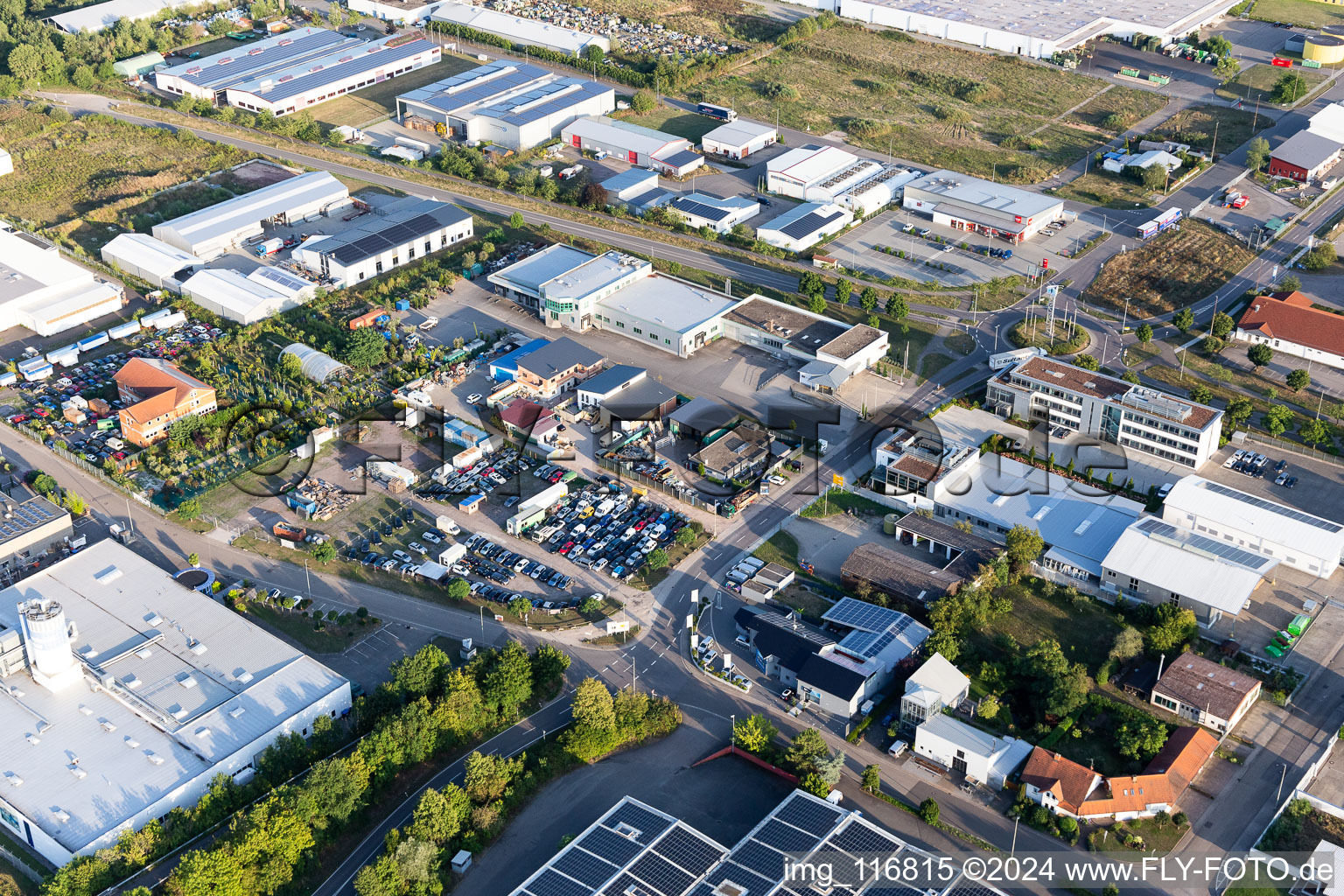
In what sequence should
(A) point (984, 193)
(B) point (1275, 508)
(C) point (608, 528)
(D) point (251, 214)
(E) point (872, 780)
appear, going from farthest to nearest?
(A) point (984, 193)
(D) point (251, 214)
(C) point (608, 528)
(B) point (1275, 508)
(E) point (872, 780)

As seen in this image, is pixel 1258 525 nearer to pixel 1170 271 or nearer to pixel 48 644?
pixel 1170 271

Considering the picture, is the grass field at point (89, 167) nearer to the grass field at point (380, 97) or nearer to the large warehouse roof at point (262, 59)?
the large warehouse roof at point (262, 59)

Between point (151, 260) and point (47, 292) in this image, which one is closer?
point (47, 292)

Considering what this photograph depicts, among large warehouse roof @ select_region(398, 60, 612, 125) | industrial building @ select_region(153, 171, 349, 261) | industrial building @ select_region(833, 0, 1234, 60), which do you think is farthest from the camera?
industrial building @ select_region(833, 0, 1234, 60)

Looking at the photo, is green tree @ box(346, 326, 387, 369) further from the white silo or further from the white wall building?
the white wall building

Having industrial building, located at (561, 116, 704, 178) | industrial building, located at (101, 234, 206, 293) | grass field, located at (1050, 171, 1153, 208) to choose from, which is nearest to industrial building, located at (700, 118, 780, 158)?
industrial building, located at (561, 116, 704, 178)

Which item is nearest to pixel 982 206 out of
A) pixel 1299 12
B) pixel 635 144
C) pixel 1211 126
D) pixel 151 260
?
pixel 635 144
